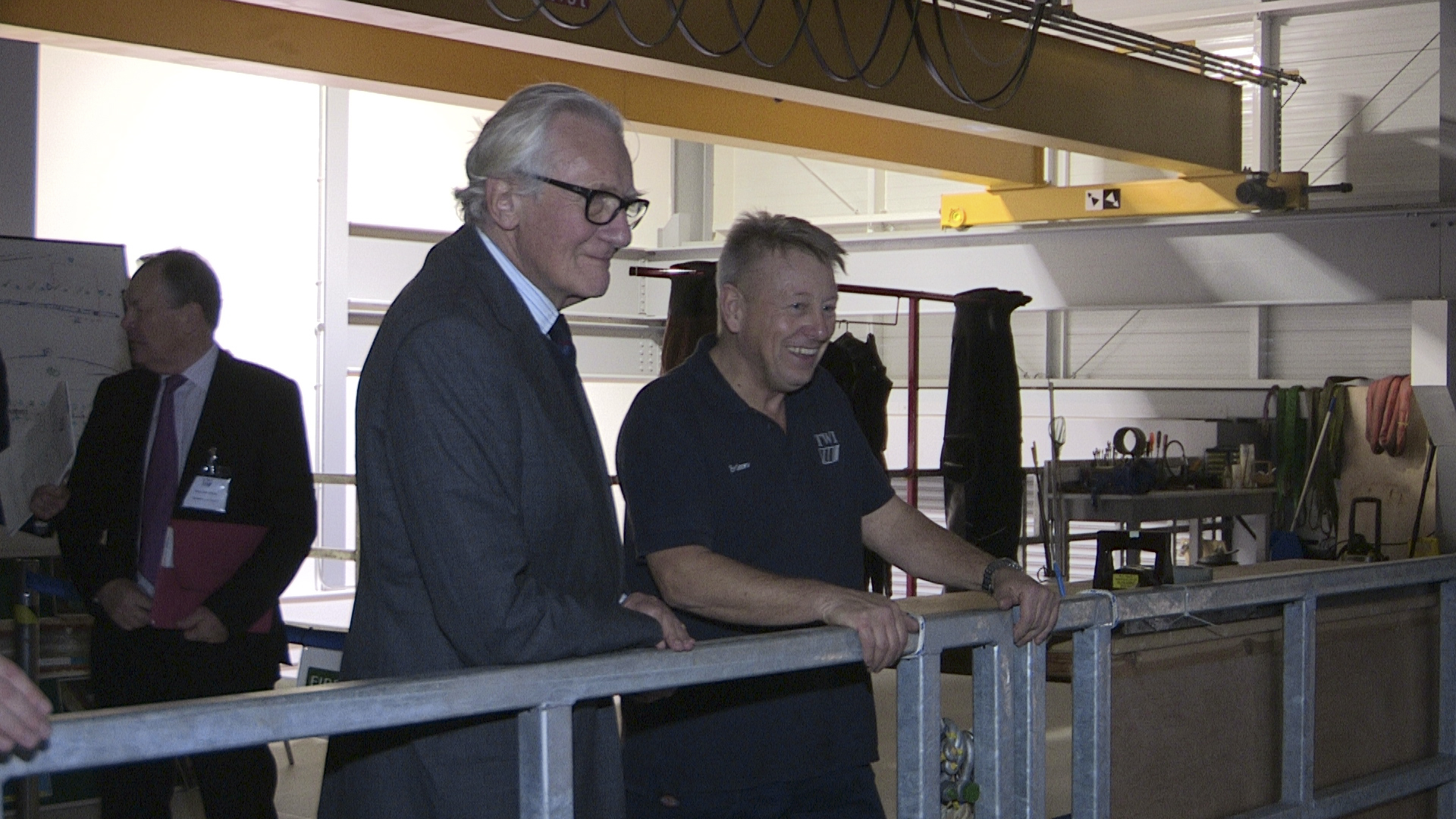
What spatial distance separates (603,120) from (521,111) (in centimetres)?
11

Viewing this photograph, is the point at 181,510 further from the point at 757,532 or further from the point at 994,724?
the point at 994,724

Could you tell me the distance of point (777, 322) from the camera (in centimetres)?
252

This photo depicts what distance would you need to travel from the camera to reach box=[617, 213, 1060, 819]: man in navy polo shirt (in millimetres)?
2350

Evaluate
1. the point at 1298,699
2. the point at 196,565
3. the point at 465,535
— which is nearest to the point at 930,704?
the point at 465,535

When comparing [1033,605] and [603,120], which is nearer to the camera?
[603,120]

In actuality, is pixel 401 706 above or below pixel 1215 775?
above

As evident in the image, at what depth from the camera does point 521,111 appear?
1.86 metres

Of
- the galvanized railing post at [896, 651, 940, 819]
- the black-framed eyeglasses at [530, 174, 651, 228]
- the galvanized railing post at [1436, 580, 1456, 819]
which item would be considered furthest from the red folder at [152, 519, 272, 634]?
the galvanized railing post at [1436, 580, 1456, 819]

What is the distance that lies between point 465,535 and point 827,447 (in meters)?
1.12

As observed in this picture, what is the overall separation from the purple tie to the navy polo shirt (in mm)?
1363

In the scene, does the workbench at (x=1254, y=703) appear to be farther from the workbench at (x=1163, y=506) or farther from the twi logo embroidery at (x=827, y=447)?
the workbench at (x=1163, y=506)

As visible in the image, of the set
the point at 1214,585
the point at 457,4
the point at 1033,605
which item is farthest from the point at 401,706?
the point at 457,4

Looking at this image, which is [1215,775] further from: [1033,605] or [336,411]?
[336,411]

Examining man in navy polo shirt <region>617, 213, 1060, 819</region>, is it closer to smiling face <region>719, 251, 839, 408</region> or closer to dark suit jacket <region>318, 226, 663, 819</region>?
smiling face <region>719, 251, 839, 408</region>
